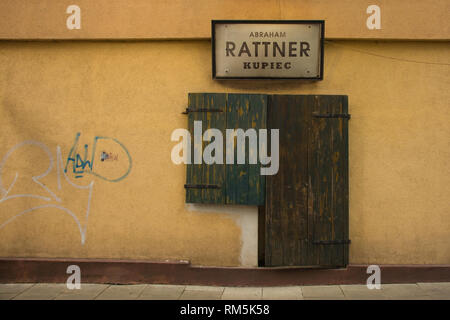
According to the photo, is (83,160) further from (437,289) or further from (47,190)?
(437,289)

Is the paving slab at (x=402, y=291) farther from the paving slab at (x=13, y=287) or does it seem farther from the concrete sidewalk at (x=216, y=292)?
the paving slab at (x=13, y=287)

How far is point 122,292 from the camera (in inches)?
173

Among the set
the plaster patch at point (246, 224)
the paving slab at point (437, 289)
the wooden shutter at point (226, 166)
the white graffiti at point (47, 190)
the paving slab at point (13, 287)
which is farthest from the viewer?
the white graffiti at point (47, 190)

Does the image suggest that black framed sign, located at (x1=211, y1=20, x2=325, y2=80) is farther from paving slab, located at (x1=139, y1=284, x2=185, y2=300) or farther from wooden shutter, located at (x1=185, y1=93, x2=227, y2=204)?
paving slab, located at (x1=139, y1=284, x2=185, y2=300)

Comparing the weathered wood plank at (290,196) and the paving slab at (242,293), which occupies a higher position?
the weathered wood plank at (290,196)

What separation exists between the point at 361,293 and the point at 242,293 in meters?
1.38

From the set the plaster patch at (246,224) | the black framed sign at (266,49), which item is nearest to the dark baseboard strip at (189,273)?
the plaster patch at (246,224)

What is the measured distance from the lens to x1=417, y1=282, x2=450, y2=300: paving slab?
4.21 m

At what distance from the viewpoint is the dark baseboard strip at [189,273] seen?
457 centimetres

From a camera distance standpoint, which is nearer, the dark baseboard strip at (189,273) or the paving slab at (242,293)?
the paving slab at (242,293)

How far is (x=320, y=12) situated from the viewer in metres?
4.63
